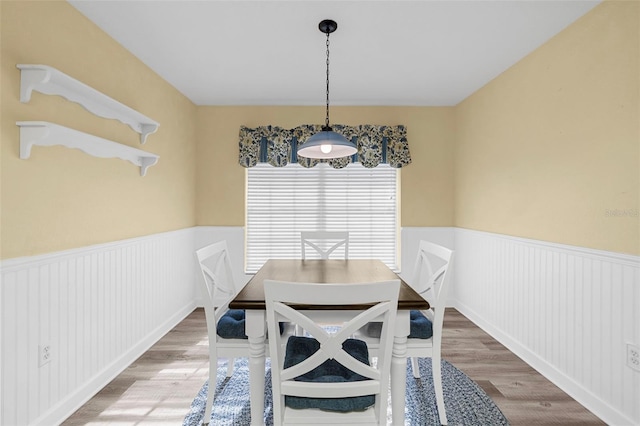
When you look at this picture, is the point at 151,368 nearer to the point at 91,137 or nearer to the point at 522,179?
the point at 91,137

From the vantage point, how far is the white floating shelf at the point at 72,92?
5.47 feet

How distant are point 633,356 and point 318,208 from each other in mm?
3005

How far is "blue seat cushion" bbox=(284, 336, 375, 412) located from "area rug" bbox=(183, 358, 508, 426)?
56cm

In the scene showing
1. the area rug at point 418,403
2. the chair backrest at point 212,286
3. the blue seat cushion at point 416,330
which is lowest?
the area rug at point 418,403

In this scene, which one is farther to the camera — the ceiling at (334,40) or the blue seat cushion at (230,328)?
the ceiling at (334,40)

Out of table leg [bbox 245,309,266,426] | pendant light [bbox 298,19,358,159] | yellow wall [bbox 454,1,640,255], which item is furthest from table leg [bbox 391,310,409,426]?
yellow wall [bbox 454,1,640,255]

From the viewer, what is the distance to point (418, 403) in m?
2.08

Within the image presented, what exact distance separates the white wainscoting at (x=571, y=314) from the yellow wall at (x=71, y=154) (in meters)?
3.16

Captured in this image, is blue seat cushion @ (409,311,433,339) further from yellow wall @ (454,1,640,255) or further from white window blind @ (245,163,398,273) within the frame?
white window blind @ (245,163,398,273)

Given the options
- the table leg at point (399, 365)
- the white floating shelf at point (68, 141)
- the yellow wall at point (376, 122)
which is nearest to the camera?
the table leg at point (399, 365)

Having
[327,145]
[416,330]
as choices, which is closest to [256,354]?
[416,330]

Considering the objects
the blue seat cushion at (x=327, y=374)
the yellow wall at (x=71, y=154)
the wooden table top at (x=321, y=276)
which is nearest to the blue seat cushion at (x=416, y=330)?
the blue seat cushion at (x=327, y=374)

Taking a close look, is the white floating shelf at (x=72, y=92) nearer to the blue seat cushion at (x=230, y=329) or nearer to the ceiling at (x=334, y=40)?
the ceiling at (x=334, y=40)

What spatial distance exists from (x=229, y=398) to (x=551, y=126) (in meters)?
2.91
